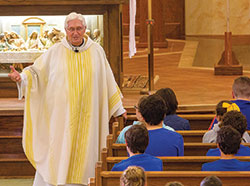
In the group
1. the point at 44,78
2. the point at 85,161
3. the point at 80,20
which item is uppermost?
the point at 80,20

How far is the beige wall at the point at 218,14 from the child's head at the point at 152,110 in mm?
14689

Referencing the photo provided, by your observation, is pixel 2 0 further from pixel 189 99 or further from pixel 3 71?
pixel 189 99

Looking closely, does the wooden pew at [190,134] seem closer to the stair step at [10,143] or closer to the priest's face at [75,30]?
the priest's face at [75,30]

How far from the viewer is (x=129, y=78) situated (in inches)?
335

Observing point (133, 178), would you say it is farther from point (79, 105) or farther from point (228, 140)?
point (79, 105)

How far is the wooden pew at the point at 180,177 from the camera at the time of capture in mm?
3419

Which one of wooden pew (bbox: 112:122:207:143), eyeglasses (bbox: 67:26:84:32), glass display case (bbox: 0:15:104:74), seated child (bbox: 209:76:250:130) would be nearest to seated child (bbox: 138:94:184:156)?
wooden pew (bbox: 112:122:207:143)

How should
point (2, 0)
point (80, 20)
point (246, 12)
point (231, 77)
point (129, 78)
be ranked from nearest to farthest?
point (80, 20) < point (2, 0) < point (129, 78) < point (231, 77) < point (246, 12)

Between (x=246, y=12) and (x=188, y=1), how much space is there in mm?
1819

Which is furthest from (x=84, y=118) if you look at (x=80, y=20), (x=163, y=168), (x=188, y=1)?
(x=188, y=1)

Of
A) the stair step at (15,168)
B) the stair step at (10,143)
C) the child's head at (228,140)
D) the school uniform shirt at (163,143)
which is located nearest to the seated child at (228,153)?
the child's head at (228,140)

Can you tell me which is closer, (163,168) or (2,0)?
(163,168)

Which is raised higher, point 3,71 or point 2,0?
point 2,0

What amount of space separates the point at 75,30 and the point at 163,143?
4.87 ft
